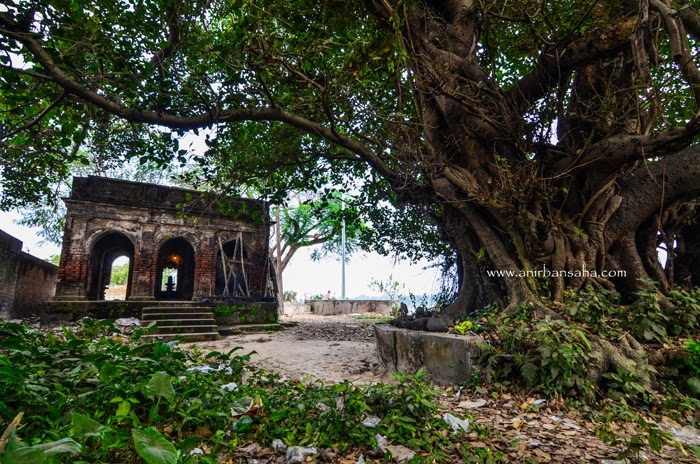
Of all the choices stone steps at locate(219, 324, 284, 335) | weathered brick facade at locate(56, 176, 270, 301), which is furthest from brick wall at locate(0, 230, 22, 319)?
stone steps at locate(219, 324, 284, 335)

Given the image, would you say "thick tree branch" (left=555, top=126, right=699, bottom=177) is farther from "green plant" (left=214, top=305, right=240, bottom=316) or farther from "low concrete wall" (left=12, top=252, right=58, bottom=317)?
"low concrete wall" (left=12, top=252, right=58, bottom=317)

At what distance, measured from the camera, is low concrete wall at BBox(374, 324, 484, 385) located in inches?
141

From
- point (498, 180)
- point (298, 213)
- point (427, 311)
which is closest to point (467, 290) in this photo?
point (427, 311)

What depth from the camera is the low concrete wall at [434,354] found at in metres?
3.58

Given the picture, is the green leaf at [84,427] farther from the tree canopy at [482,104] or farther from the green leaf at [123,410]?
the tree canopy at [482,104]

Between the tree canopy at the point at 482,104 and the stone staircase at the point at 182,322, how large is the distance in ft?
14.6

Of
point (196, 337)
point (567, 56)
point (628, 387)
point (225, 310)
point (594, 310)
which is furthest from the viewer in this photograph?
point (225, 310)

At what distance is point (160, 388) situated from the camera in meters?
1.97

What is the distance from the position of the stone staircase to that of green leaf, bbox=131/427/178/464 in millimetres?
6812

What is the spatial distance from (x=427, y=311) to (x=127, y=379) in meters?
5.01

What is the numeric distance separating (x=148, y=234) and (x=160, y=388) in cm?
1287

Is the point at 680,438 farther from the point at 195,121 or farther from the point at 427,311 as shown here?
the point at 195,121

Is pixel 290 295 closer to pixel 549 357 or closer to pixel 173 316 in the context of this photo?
pixel 173 316

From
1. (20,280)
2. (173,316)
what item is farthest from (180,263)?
(173,316)
